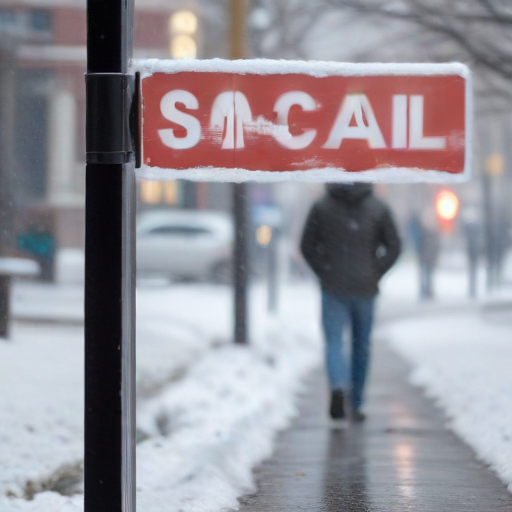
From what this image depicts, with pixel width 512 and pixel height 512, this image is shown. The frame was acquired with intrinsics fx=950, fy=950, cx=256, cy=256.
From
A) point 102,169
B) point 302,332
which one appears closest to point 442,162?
point 102,169

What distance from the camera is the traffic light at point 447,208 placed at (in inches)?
688

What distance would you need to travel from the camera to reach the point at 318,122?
12.3 ft

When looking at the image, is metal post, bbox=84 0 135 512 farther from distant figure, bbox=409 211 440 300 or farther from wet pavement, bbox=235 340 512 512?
→ distant figure, bbox=409 211 440 300

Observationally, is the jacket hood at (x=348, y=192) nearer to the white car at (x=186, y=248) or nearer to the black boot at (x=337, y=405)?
the black boot at (x=337, y=405)

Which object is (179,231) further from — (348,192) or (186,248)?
(348,192)

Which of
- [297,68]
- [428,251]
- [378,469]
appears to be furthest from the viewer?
[428,251]

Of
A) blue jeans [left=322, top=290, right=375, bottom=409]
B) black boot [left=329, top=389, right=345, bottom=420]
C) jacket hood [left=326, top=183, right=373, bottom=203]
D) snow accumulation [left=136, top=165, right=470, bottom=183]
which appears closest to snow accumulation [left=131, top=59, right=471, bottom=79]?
snow accumulation [left=136, top=165, right=470, bottom=183]

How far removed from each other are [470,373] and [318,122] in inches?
199

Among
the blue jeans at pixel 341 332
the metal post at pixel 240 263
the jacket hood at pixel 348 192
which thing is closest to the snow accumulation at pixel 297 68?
the jacket hood at pixel 348 192

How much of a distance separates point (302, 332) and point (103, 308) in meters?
10.2

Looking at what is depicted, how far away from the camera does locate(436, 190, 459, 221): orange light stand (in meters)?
17.5

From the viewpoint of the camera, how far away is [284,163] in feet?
12.2

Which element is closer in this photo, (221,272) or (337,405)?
(337,405)

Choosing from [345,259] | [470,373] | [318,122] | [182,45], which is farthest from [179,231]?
[318,122]
